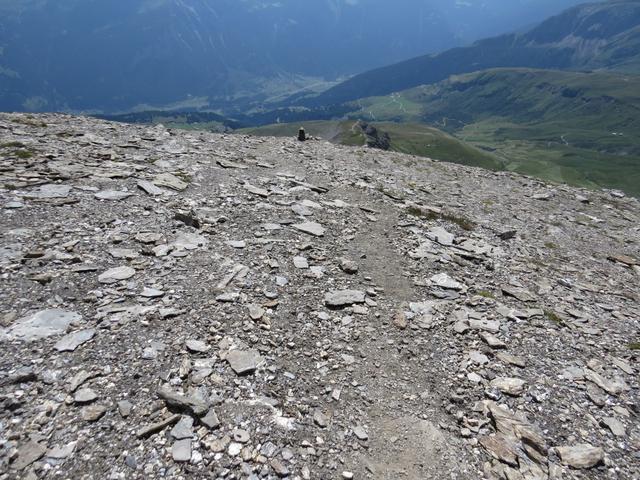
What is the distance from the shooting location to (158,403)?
8.75 meters

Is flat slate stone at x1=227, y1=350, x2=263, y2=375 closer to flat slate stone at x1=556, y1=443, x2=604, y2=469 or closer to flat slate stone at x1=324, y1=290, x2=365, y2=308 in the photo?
flat slate stone at x1=324, y1=290, x2=365, y2=308

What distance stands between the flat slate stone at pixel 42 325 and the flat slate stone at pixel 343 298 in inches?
285

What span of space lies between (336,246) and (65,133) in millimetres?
20876

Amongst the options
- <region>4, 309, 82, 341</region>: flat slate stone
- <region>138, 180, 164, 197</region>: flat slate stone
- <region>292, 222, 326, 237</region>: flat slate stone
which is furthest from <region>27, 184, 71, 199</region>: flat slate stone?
<region>292, 222, 326, 237</region>: flat slate stone

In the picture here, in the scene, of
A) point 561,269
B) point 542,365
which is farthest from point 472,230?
point 542,365

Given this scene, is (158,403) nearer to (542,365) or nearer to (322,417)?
(322,417)

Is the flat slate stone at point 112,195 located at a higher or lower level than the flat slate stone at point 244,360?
higher

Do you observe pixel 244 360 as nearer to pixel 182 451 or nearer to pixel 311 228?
pixel 182 451

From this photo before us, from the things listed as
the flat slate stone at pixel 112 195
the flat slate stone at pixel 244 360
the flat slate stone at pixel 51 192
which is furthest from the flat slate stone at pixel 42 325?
the flat slate stone at pixel 51 192

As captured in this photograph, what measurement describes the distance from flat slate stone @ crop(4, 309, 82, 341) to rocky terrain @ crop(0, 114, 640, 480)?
6 centimetres

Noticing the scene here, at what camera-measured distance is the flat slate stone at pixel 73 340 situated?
9.66 m

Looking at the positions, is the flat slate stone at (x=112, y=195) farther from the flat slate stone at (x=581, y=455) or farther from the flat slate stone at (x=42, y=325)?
the flat slate stone at (x=581, y=455)

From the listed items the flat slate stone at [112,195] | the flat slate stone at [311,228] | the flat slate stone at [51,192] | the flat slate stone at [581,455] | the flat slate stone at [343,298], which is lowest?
the flat slate stone at [581,455]

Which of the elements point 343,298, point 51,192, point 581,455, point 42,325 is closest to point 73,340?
point 42,325
